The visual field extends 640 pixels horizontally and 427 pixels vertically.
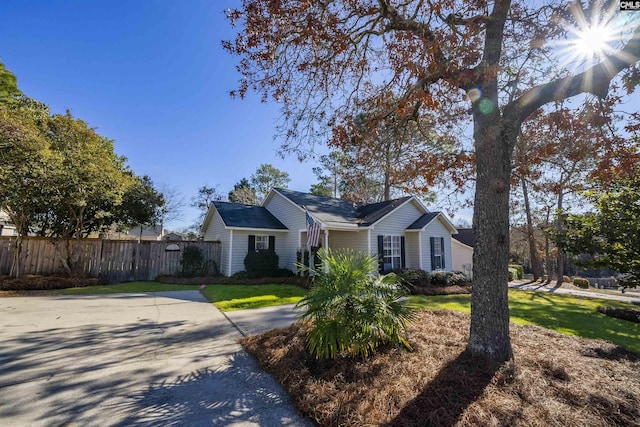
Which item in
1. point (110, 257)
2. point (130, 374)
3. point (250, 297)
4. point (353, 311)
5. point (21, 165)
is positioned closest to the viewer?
point (130, 374)

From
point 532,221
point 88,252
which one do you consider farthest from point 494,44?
point 532,221

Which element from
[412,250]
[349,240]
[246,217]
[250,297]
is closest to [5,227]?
[246,217]

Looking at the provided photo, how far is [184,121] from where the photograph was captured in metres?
13.2

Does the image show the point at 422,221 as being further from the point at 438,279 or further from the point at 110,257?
the point at 110,257

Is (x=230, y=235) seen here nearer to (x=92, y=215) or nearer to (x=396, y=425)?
(x=92, y=215)

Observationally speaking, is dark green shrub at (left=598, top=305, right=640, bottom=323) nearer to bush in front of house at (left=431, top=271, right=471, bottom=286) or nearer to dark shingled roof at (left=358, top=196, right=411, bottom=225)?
bush in front of house at (left=431, top=271, right=471, bottom=286)

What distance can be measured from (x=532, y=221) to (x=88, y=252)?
30.0m

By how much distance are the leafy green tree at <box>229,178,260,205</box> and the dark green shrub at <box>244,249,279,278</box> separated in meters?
19.0

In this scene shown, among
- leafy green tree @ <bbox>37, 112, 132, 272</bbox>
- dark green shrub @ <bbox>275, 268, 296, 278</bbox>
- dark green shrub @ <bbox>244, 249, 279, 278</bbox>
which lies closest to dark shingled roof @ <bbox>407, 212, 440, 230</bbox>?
dark green shrub @ <bbox>275, 268, 296, 278</bbox>

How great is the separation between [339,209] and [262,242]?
4.91 metres

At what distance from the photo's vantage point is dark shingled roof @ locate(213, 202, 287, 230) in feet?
51.5

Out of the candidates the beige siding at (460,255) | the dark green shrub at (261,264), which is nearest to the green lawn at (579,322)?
the dark green shrub at (261,264)

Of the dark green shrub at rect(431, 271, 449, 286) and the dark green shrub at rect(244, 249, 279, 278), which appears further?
the dark green shrub at rect(244, 249, 279, 278)

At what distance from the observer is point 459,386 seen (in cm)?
316
